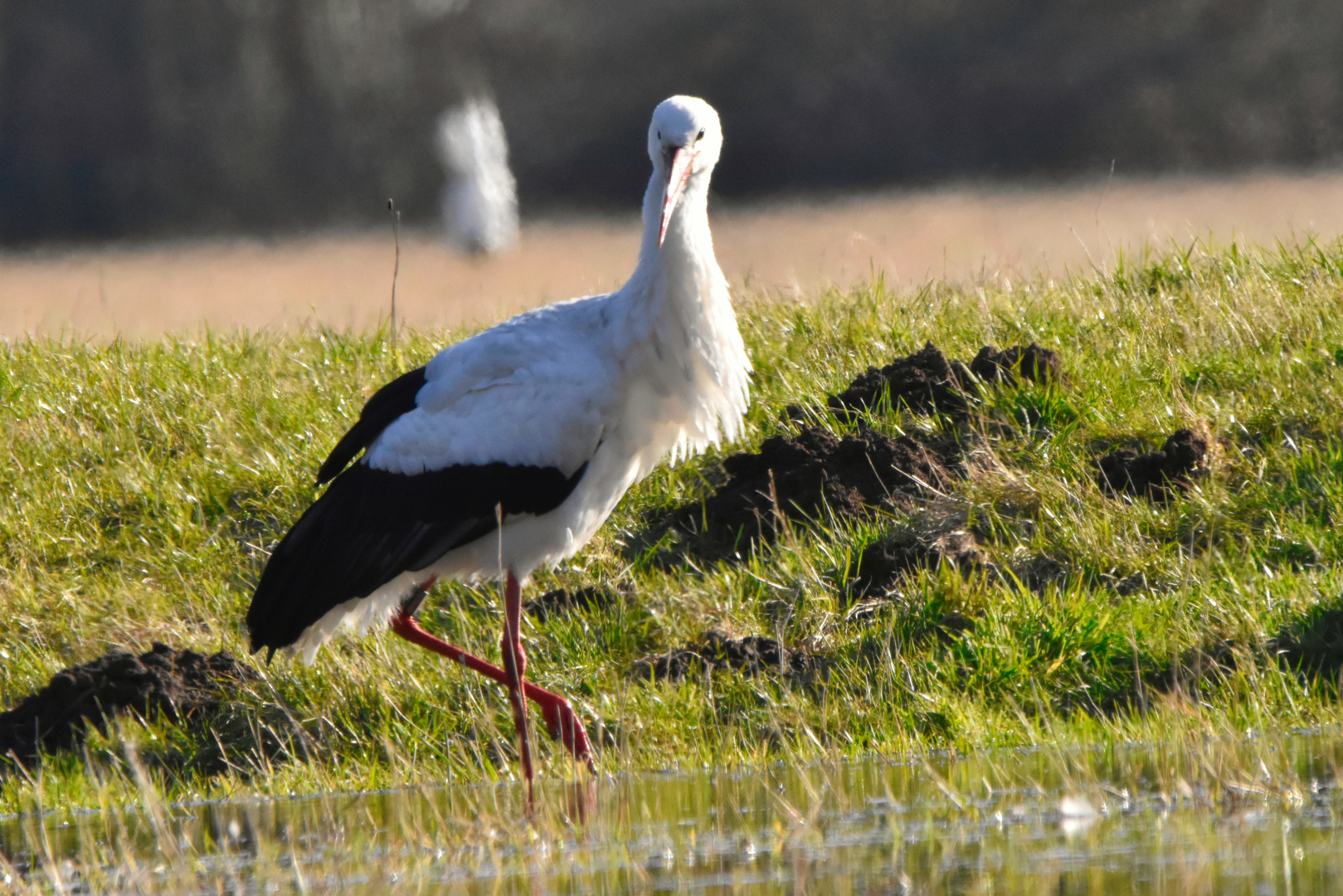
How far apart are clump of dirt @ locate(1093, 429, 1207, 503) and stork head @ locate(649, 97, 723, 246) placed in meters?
2.05

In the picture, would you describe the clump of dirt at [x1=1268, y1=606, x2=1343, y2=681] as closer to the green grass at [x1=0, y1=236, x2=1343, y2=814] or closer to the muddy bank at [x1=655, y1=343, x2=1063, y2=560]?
the green grass at [x1=0, y1=236, x2=1343, y2=814]

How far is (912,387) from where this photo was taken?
6.73 metres

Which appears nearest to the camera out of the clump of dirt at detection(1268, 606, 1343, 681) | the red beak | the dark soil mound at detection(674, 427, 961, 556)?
the clump of dirt at detection(1268, 606, 1343, 681)

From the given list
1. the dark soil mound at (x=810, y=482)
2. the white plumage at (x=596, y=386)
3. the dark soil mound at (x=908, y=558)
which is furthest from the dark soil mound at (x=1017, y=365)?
the white plumage at (x=596, y=386)

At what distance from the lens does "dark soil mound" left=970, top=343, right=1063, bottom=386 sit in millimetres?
6555

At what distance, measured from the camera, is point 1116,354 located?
270 inches

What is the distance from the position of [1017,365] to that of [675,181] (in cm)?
221

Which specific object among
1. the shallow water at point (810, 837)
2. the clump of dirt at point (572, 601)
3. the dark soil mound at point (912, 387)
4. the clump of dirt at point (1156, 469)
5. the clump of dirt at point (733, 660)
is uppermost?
the dark soil mound at point (912, 387)

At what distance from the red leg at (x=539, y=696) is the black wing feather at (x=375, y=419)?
2.06 feet

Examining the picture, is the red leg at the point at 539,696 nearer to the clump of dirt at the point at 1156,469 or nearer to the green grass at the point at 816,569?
the green grass at the point at 816,569

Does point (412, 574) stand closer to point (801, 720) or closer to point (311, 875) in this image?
point (801, 720)

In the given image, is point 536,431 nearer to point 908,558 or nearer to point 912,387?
point 908,558

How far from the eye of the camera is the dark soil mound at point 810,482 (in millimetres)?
6180

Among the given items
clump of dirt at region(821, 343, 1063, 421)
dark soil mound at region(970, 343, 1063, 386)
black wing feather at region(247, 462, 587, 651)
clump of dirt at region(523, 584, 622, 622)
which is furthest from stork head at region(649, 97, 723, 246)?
dark soil mound at region(970, 343, 1063, 386)
